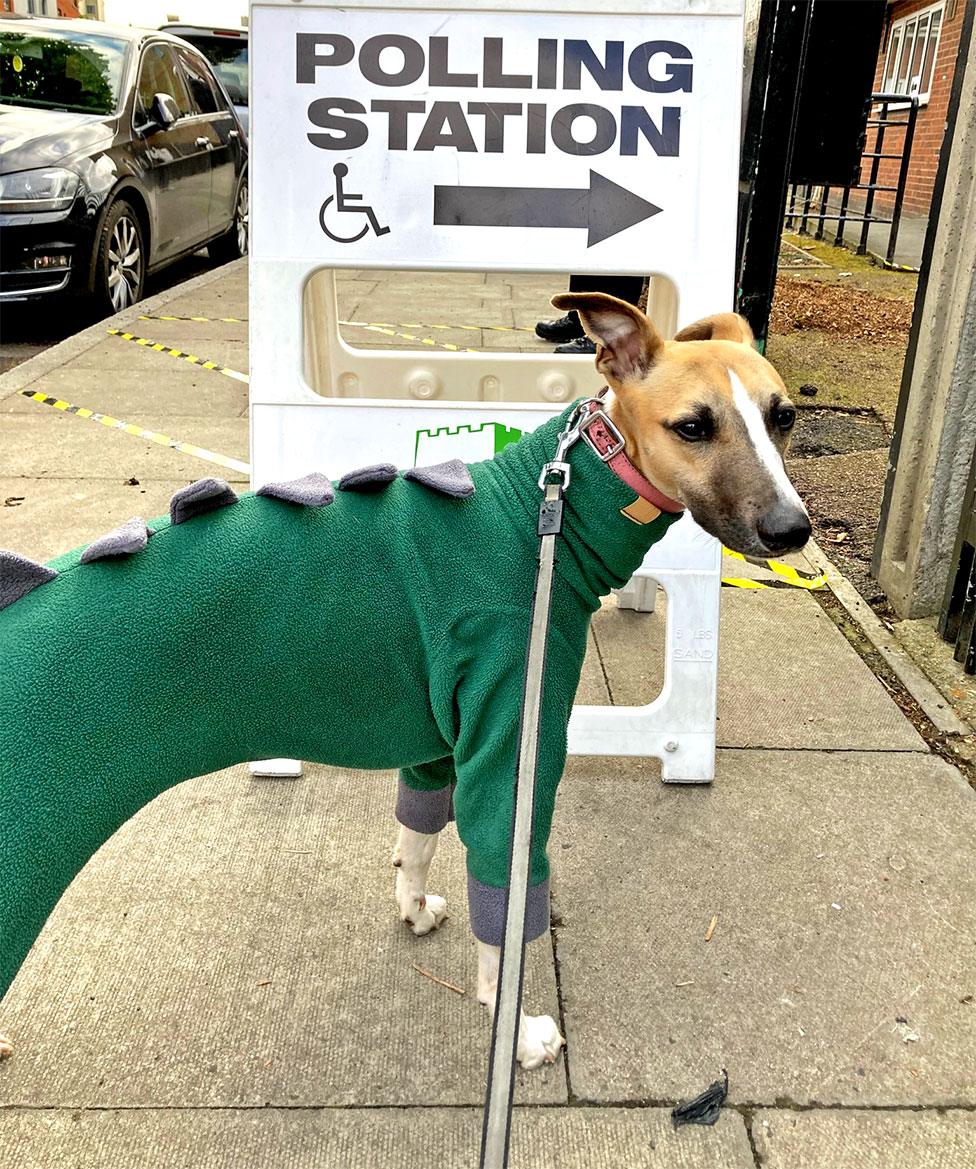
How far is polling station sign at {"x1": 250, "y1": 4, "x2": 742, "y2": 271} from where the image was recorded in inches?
118

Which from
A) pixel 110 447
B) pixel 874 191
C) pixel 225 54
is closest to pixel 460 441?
pixel 110 447

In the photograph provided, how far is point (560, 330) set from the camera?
8.37 meters

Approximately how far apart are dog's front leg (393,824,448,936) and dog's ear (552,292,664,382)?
1.28 m

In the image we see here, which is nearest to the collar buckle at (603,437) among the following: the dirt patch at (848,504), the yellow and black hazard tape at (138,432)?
the dirt patch at (848,504)

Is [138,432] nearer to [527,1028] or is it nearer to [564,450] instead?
[564,450]

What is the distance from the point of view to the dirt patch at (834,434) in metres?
6.56

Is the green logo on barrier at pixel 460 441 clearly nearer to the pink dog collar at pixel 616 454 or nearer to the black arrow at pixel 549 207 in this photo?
the black arrow at pixel 549 207

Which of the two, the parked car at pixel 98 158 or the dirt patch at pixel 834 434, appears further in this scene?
the parked car at pixel 98 158

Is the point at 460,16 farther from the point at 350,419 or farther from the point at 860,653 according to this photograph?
the point at 860,653

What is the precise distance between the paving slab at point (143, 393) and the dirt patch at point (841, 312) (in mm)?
5004

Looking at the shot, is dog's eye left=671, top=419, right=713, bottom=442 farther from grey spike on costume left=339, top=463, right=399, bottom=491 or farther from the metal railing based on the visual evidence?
the metal railing

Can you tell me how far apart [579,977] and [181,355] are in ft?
21.8

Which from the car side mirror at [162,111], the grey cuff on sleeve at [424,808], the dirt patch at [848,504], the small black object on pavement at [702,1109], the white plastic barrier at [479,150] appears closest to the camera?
the small black object on pavement at [702,1109]

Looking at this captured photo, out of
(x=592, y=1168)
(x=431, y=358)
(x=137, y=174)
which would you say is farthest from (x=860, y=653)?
(x=137, y=174)
